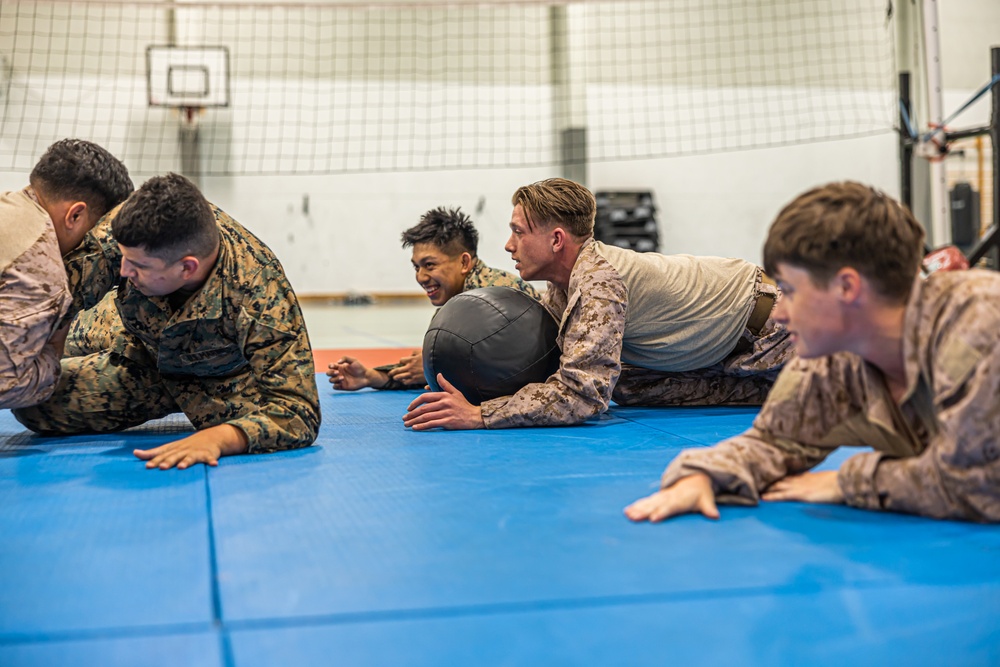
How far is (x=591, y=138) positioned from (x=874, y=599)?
41.7 ft

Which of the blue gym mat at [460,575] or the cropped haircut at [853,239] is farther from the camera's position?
the cropped haircut at [853,239]

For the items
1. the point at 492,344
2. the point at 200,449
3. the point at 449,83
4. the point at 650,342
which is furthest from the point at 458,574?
the point at 449,83

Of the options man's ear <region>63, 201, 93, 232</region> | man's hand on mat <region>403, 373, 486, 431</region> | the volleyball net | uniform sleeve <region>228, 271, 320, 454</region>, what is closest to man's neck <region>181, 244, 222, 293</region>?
uniform sleeve <region>228, 271, 320, 454</region>

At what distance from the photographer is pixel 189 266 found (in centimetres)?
303

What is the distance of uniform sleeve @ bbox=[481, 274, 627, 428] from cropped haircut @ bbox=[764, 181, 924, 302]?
1.55 m

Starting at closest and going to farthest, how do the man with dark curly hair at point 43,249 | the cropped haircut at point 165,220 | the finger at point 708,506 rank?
the finger at point 708,506 → the cropped haircut at point 165,220 → the man with dark curly hair at point 43,249

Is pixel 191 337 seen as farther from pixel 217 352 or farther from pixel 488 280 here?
pixel 488 280

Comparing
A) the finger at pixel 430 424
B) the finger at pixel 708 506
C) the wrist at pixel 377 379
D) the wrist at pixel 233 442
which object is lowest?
the finger at pixel 708 506

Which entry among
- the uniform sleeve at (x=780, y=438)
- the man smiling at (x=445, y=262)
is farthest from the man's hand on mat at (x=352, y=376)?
the uniform sleeve at (x=780, y=438)

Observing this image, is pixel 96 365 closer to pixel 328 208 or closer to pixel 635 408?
pixel 635 408

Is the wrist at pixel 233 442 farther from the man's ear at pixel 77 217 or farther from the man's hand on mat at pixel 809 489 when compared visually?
the man's hand on mat at pixel 809 489

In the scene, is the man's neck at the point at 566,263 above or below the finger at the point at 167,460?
above

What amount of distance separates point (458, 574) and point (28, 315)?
1952mm

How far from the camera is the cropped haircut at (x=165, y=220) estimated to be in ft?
9.40
